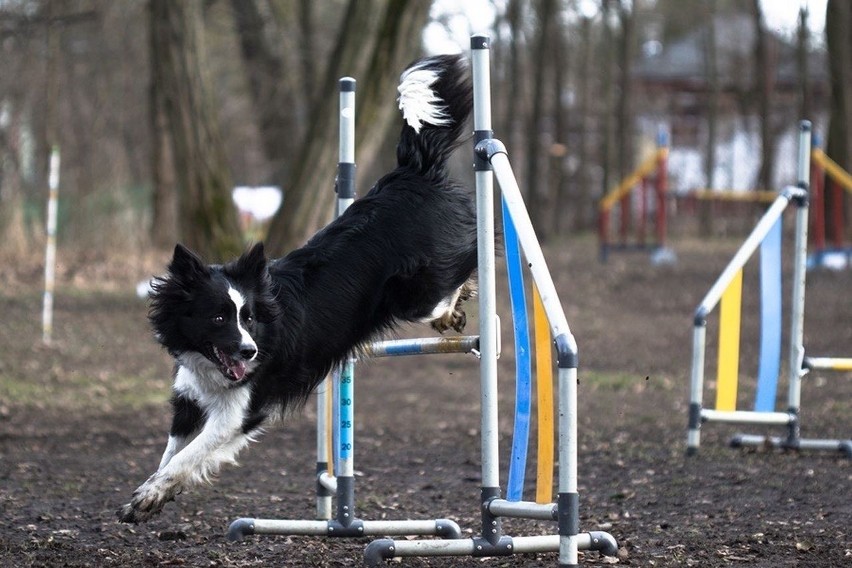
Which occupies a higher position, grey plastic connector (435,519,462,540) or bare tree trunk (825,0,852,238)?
bare tree trunk (825,0,852,238)

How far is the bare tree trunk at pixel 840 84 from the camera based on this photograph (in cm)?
1902

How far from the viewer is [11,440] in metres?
7.59

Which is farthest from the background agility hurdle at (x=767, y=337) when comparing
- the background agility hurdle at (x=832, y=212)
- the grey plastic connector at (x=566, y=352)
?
the background agility hurdle at (x=832, y=212)

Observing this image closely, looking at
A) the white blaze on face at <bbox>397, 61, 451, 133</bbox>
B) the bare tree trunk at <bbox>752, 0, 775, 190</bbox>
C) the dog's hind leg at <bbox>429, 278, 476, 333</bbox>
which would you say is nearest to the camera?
the white blaze on face at <bbox>397, 61, 451, 133</bbox>

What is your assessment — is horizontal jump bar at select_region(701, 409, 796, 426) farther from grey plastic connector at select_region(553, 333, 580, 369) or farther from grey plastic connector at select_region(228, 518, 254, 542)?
grey plastic connector at select_region(553, 333, 580, 369)

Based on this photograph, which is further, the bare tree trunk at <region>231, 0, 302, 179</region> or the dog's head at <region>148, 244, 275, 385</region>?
the bare tree trunk at <region>231, 0, 302, 179</region>

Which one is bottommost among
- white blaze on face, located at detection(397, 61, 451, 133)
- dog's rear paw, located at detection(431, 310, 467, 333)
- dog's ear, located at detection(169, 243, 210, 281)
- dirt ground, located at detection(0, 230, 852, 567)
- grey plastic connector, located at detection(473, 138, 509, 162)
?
dirt ground, located at detection(0, 230, 852, 567)

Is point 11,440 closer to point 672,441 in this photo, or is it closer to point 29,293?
point 672,441

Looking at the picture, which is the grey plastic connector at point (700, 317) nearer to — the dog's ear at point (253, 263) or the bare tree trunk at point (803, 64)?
the dog's ear at point (253, 263)

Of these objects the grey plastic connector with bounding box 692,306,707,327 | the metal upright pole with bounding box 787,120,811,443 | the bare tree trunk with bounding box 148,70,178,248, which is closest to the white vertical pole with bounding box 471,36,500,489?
the grey plastic connector with bounding box 692,306,707,327

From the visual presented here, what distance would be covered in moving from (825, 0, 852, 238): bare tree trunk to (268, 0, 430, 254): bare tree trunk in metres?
9.53

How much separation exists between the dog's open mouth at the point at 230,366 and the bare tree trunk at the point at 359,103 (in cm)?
766

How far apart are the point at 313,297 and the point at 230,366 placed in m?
0.49

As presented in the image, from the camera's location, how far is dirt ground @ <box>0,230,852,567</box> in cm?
479
